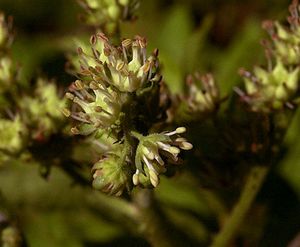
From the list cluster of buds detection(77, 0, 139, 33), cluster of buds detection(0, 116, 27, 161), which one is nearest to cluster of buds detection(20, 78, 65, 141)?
cluster of buds detection(0, 116, 27, 161)

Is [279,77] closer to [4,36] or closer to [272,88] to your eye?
[272,88]

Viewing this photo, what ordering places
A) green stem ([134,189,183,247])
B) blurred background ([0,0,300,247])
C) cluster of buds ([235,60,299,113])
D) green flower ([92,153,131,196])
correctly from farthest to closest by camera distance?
blurred background ([0,0,300,247])
green stem ([134,189,183,247])
cluster of buds ([235,60,299,113])
green flower ([92,153,131,196])

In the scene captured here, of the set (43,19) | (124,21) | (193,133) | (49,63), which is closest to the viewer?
(124,21)

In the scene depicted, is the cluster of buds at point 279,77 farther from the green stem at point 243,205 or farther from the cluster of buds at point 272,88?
the green stem at point 243,205

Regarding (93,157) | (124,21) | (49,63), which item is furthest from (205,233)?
(49,63)

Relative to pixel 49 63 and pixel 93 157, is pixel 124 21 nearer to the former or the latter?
pixel 93 157

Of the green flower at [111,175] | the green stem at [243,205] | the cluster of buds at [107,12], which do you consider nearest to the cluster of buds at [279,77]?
the green stem at [243,205]

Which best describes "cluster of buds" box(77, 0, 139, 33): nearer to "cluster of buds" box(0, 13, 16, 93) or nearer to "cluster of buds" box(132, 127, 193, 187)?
"cluster of buds" box(0, 13, 16, 93)
